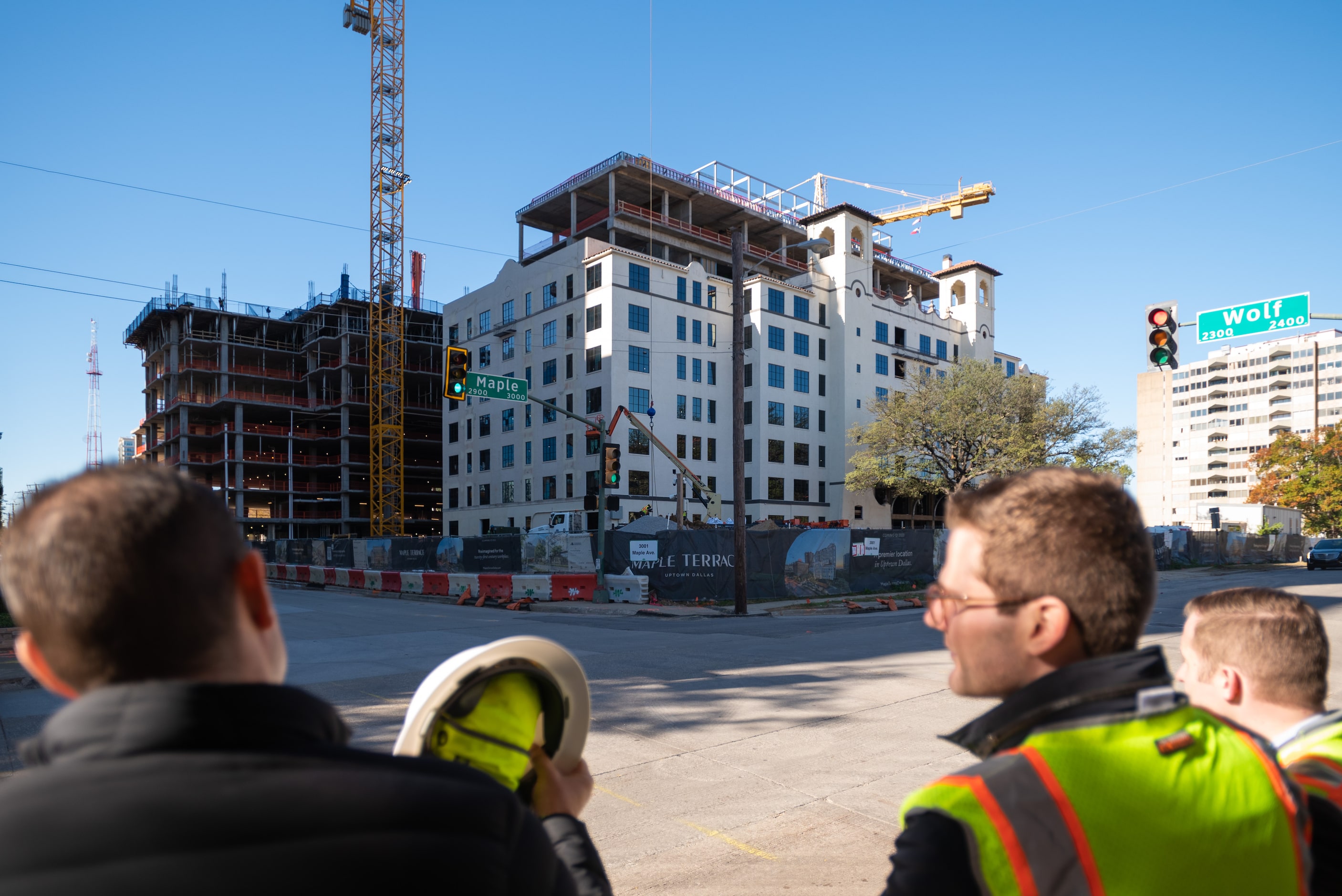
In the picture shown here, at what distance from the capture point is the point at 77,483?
1.28 meters

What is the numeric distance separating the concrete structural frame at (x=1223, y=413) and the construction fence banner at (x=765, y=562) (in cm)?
10720

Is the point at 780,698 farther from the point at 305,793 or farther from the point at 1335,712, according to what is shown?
the point at 305,793

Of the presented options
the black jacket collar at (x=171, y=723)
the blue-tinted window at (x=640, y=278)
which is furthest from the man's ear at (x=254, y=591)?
the blue-tinted window at (x=640, y=278)

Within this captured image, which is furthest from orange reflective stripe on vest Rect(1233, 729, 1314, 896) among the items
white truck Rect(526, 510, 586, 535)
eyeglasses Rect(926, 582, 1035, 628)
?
white truck Rect(526, 510, 586, 535)

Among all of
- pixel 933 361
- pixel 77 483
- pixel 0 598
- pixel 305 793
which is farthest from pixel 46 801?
pixel 933 361

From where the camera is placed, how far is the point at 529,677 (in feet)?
5.54

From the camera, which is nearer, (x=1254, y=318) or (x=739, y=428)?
(x=1254, y=318)

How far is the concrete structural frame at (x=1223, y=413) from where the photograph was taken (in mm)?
125062

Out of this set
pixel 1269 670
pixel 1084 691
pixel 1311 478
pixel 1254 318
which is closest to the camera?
pixel 1084 691

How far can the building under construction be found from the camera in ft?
252

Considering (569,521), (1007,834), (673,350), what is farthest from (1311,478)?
(1007,834)

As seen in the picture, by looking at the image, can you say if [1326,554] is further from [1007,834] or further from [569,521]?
[1007,834]

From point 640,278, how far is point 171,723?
52429 mm

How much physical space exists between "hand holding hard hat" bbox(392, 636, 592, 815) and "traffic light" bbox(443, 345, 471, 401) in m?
18.4
